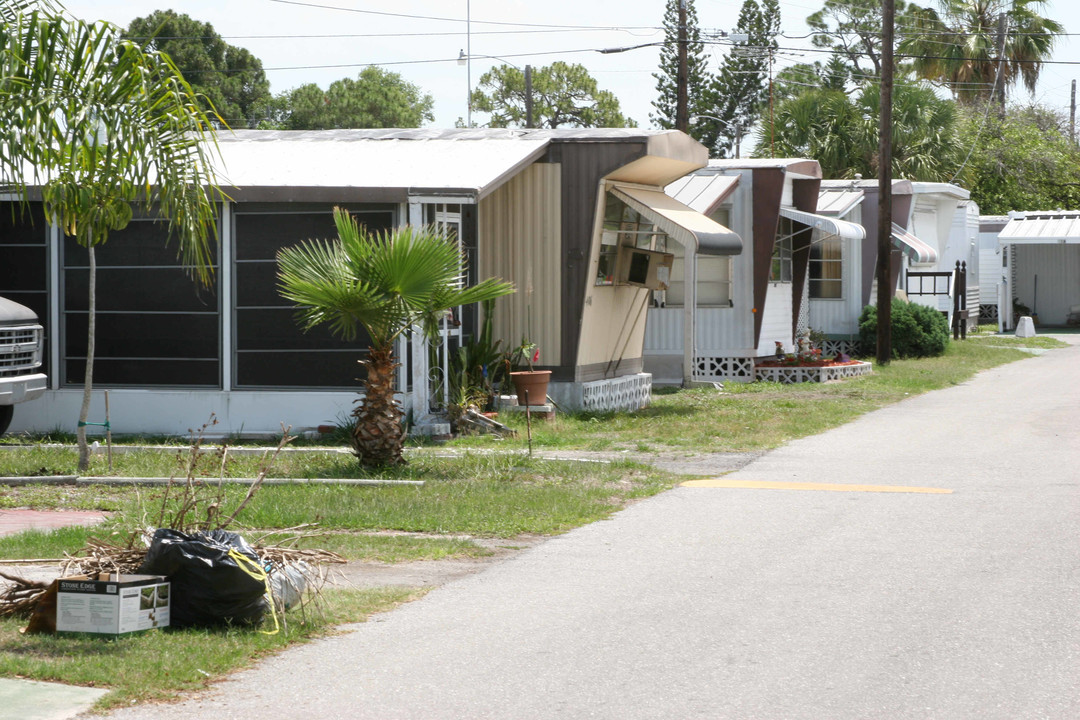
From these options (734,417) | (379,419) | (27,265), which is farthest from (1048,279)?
(379,419)

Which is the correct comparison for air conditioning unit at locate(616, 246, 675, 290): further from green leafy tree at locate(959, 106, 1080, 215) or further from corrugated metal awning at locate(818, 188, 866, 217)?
green leafy tree at locate(959, 106, 1080, 215)

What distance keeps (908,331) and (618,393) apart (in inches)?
454

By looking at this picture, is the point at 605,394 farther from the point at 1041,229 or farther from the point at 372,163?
the point at 1041,229

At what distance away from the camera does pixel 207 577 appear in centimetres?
655

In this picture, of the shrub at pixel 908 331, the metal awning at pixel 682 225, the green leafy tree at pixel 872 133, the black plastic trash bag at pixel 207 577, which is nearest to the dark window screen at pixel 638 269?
the metal awning at pixel 682 225

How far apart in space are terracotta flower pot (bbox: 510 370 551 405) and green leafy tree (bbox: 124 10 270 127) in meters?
42.7

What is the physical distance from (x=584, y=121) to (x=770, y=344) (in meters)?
47.5

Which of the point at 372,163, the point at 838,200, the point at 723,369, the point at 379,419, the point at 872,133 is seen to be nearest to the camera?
the point at 379,419

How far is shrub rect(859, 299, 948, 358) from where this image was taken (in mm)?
27344

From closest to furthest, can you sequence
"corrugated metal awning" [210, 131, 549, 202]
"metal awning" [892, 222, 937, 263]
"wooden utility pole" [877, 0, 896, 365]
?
"corrugated metal awning" [210, 131, 549, 202] → "wooden utility pole" [877, 0, 896, 365] → "metal awning" [892, 222, 937, 263]

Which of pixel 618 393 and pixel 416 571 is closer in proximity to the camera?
pixel 416 571

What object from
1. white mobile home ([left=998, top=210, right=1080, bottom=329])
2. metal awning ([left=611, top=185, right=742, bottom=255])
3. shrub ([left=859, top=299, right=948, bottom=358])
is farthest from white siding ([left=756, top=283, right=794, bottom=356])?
white mobile home ([left=998, top=210, right=1080, bottom=329])

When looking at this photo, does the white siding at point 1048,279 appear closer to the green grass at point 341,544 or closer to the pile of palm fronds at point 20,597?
the green grass at point 341,544

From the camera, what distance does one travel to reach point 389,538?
9.18m
